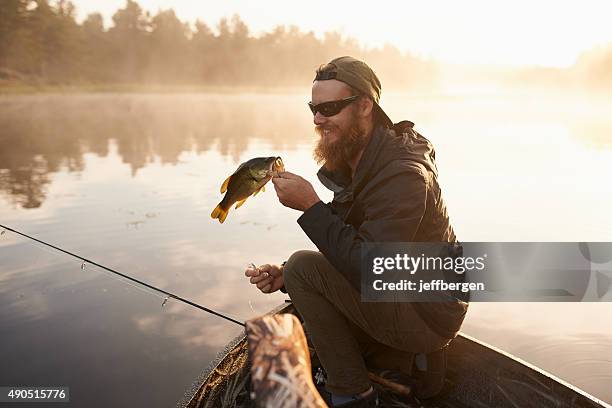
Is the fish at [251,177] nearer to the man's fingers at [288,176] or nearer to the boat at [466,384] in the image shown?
the man's fingers at [288,176]

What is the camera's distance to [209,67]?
457 ft

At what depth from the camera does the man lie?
3234mm

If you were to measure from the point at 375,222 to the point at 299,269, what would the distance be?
86cm

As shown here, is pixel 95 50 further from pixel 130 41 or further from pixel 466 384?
pixel 466 384

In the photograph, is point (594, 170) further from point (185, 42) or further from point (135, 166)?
point (185, 42)

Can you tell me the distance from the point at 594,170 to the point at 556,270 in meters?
12.0

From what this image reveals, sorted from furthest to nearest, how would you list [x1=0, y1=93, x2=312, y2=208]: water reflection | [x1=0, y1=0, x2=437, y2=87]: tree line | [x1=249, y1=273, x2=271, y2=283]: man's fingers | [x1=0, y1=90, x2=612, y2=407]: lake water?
[x1=0, y1=0, x2=437, y2=87]: tree line, [x1=0, y1=93, x2=312, y2=208]: water reflection, [x1=0, y1=90, x2=612, y2=407]: lake water, [x1=249, y1=273, x2=271, y2=283]: man's fingers

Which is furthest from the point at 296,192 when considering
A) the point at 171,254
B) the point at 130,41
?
the point at 130,41

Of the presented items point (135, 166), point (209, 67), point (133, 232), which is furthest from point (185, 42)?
point (133, 232)

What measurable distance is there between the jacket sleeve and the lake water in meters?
2.71

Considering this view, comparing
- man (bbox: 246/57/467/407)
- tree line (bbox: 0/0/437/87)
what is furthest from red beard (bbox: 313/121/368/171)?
tree line (bbox: 0/0/437/87)

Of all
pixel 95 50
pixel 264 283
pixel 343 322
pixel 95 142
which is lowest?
pixel 343 322

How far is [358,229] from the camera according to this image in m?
3.57

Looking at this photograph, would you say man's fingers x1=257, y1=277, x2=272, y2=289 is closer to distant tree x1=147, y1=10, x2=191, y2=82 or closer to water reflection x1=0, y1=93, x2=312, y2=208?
water reflection x1=0, y1=93, x2=312, y2=208
